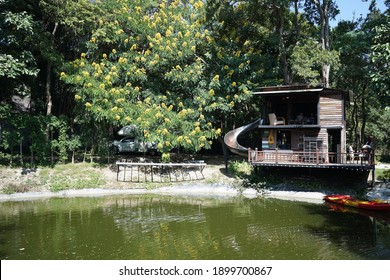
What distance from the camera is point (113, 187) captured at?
2470 cm

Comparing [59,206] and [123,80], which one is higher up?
[123,80]

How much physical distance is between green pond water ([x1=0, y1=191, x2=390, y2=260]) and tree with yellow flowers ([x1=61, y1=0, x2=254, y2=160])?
6.81 metres

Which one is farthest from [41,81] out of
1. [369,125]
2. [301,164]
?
[369,125]

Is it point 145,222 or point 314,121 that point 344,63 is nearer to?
point 314,121

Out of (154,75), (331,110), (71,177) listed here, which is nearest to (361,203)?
(331,110)

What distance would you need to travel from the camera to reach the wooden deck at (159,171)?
85.9 feet

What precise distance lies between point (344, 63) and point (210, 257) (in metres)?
29.2

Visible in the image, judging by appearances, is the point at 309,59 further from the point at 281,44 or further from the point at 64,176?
the point at 64,176

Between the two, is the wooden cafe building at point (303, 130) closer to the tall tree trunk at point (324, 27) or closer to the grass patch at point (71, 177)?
the tall tree trunk at point (324, 27)

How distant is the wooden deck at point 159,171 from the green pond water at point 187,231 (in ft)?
16.4

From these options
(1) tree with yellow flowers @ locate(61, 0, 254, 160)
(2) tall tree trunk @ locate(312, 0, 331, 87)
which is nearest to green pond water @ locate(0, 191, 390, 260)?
(1) tree with yellow flowers @ locate(61, 0, 254, 160)

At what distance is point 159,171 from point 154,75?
28.1ft

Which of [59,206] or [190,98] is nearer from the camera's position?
[59,206]

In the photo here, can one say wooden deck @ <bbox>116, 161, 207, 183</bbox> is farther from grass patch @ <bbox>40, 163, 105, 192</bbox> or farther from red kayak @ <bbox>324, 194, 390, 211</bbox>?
red kayak @ <bbox>324, 194, 390, 211</bbox>
